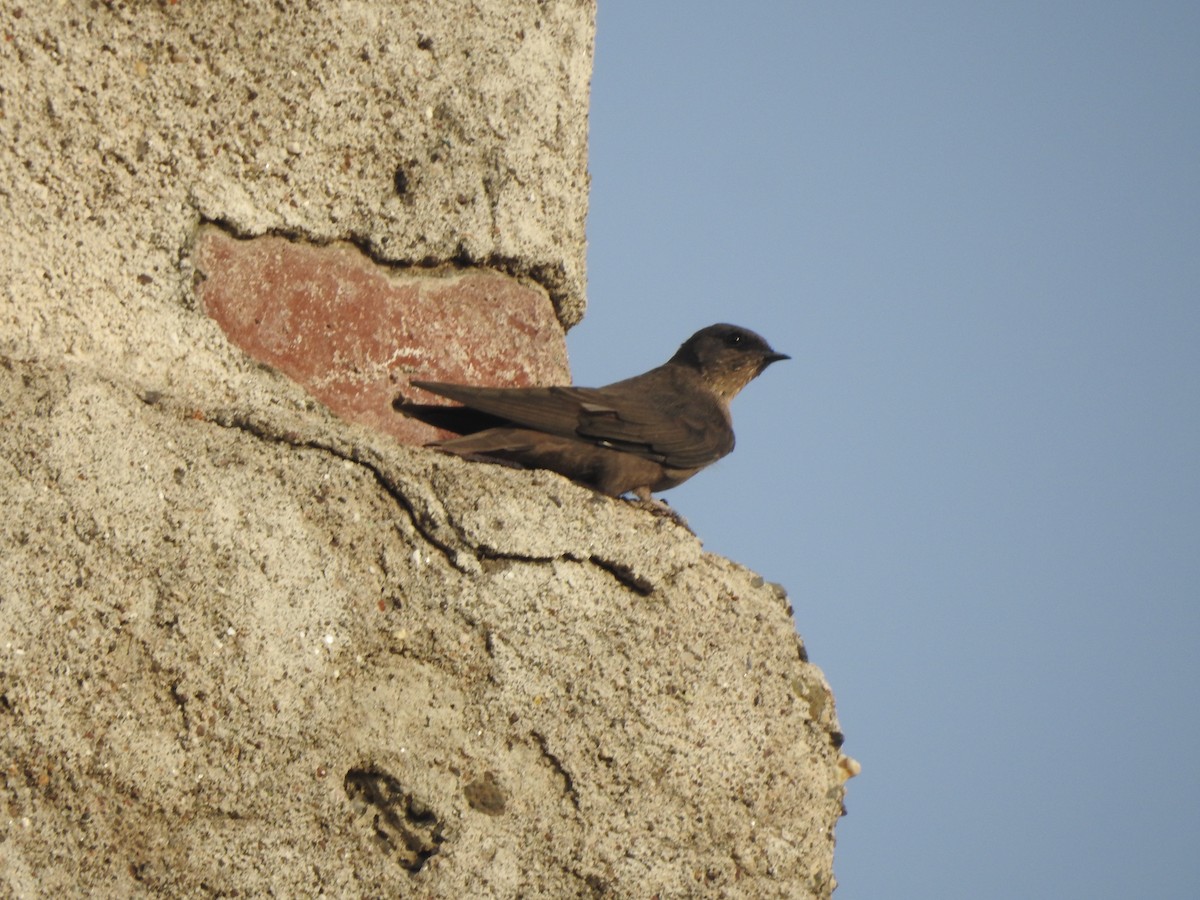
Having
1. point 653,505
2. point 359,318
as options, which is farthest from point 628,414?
point 359,318

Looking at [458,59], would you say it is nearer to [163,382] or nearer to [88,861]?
[163,382]

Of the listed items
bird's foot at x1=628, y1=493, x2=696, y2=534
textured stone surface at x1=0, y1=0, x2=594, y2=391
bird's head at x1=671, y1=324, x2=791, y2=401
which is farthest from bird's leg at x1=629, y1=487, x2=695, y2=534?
bird's head at x1=671, y1=324, x2=791, y2=401

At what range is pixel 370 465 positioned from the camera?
2193mm

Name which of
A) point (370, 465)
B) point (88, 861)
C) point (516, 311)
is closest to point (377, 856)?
point (88, 861)

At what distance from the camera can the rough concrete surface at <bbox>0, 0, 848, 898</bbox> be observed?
1901 millimetres

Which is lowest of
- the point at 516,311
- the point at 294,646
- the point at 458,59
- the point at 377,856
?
the point at 377,856

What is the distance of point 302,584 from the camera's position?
207cm

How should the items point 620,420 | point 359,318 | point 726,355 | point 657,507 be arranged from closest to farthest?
point 359,318 → point 657,507 → point 620,420 → point 726,355

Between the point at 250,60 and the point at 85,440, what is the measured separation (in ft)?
2.43

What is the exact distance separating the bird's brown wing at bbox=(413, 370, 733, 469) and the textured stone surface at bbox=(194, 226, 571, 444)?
6 cm

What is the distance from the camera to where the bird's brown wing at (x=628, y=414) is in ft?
8.90

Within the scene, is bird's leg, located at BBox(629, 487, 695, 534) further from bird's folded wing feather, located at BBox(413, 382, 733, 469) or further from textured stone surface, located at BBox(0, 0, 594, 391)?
textured stone surface, located at BBox(0, 0, 594, 391)

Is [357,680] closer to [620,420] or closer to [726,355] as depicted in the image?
[620,420]

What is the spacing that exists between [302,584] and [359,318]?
22.9 inches
